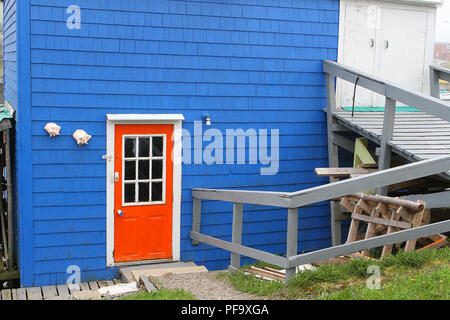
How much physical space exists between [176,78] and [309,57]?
2118 millimetres

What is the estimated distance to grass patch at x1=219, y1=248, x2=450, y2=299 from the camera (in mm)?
5418

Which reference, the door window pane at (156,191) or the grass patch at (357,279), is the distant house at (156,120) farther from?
the grass patch at (357,279)

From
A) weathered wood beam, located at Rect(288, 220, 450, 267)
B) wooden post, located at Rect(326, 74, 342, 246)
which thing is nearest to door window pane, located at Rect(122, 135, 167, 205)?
wooden post, located at Rect(326, 74, 342, 246)

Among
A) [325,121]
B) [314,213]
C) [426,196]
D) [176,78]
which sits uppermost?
[176,78]

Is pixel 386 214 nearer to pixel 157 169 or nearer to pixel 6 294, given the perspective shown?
pixel 157 169

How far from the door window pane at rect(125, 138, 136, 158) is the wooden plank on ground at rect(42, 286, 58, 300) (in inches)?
77.9

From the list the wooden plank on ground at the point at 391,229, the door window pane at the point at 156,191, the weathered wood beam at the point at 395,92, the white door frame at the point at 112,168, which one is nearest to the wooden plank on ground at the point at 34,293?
the white door frame at the point at 112,168

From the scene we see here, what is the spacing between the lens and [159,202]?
8430 millimetres

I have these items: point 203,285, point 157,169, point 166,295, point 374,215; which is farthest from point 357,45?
point 166,295

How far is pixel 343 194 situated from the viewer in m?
6.36

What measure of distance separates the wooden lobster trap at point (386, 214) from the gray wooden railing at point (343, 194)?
23 centimetres

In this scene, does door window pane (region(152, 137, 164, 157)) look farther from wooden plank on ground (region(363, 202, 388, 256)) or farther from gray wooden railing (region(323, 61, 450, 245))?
wooden plank on ground (region(363, 202, 388, 256))
